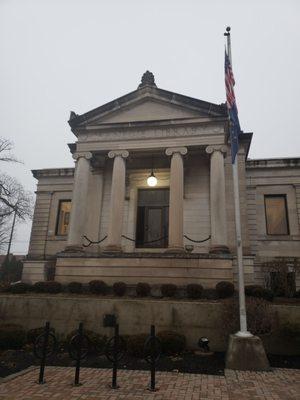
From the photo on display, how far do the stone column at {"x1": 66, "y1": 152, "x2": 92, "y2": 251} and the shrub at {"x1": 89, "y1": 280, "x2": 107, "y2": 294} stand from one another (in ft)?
9.62

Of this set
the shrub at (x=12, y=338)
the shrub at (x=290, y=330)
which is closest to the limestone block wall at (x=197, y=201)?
the shrub at (x=290, y=330)

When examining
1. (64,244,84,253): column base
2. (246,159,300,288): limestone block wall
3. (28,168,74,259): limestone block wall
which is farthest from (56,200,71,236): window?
(246,159,300,288): limestone block wall

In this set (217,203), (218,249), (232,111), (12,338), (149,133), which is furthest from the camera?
(149,133)

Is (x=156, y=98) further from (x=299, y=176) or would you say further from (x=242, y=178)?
(x=299, y=176)

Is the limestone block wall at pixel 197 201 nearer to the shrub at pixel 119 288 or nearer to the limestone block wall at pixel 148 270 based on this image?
the limestone block wall at pixel 148 270

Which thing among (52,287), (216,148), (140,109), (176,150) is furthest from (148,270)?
(140,109)

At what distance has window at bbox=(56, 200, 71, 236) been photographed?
83.7ft

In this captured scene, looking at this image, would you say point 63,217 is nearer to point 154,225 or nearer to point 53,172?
point 53,172

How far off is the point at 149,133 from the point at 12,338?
1257cm

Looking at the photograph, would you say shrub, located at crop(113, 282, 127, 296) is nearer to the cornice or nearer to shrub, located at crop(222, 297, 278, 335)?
shrub, located at crop(222, 297, 278, 335)

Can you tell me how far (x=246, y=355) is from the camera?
8.90 m

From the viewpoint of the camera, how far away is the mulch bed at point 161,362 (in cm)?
891

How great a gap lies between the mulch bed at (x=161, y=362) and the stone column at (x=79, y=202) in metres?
7.42

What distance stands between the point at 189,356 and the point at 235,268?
306 inches
